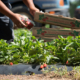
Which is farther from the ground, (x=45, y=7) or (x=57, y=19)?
(x=45, y=7)

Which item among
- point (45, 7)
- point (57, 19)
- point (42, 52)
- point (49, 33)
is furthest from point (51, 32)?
point (45, 7)

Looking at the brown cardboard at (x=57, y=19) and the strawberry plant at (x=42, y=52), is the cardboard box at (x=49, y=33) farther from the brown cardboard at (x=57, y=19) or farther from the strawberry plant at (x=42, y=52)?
the strawberry plant at (x=42, y=52)

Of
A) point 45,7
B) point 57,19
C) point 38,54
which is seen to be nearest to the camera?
point 38,54

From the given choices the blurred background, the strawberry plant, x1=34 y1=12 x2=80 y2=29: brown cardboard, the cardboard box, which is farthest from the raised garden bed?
the blurred background

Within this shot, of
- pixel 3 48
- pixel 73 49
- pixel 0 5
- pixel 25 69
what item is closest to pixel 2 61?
pixel 3 48

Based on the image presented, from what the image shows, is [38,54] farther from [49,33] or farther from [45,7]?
[45,7]

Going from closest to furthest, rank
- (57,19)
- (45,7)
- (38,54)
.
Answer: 1. (38,54)
2. (57,19)
3. (45,7)

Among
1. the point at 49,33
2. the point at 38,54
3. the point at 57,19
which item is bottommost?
the point at 38,54

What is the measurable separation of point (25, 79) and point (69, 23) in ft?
4.97

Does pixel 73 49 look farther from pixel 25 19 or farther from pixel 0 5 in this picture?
pixel 0 5

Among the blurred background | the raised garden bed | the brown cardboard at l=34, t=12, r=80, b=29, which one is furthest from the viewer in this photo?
the blurred background

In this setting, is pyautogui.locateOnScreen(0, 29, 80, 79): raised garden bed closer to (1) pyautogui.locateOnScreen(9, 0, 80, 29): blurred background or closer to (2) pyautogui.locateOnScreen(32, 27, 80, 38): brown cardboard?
(2) pyautogui.locateOnScreen(32, 27, 80, 38): brown cardboard

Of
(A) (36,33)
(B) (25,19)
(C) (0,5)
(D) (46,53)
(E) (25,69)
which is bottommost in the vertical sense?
(E) (25,69)

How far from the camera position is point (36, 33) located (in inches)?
129
